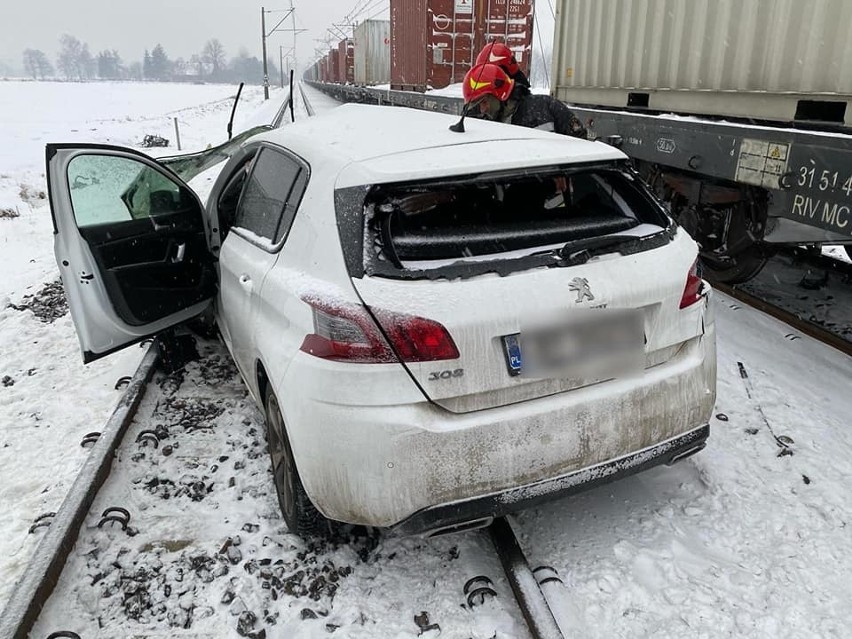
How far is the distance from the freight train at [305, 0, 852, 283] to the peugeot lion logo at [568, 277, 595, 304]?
7.19ft

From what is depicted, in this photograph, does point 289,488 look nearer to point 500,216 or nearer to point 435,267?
point 435,267

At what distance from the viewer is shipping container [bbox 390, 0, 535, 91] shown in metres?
15.6

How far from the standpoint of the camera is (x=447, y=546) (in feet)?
9.55

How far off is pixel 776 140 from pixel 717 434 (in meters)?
1.96

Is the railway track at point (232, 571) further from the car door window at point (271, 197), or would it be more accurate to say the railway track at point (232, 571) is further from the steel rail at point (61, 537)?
the car door window at point (271, 197)

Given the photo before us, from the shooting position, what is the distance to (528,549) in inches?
112

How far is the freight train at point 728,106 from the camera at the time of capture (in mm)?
4133

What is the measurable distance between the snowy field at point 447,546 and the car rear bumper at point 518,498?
368mm

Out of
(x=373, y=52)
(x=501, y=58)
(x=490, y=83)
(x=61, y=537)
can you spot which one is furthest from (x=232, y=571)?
(x=373, y=52)

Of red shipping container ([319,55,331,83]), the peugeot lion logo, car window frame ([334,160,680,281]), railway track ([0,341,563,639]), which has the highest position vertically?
red shipping container ([319,55,331,83])

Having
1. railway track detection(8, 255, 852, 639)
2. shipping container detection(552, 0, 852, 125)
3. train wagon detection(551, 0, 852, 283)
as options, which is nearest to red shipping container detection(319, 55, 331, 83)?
shipping container detection(552, 0, 852, 125)

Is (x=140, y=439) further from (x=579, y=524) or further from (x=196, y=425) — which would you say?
(x=579, y=524)

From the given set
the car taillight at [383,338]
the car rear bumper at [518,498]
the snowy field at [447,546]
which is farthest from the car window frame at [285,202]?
the car rear bumper at [518,498]

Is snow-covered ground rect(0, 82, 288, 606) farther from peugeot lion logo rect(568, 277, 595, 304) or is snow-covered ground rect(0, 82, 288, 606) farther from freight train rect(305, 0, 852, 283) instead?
freight train rect(305, 0, 852, 283)
